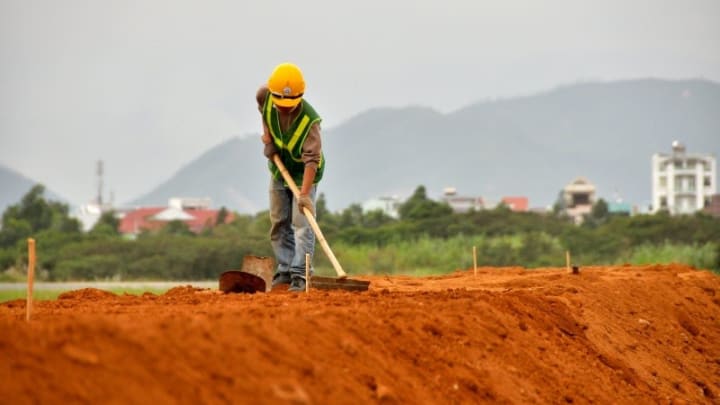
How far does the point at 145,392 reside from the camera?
5789mm

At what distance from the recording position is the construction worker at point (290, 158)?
12.0 metres

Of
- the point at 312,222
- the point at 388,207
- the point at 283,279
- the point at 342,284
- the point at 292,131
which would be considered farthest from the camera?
the point at 388,207

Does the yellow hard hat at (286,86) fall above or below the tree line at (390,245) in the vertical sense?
above

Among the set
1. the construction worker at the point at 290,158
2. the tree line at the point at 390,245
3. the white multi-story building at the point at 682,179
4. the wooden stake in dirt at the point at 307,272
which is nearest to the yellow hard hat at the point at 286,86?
the construction worker at the point at 290,158

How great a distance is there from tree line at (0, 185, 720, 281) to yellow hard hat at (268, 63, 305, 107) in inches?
643

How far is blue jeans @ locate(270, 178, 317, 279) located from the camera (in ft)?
40.3

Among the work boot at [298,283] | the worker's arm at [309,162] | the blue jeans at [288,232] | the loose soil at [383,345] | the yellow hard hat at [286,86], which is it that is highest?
the yellow hard hat at [286,86]

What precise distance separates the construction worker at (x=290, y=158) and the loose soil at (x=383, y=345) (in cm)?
100

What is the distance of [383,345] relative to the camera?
8094 mm

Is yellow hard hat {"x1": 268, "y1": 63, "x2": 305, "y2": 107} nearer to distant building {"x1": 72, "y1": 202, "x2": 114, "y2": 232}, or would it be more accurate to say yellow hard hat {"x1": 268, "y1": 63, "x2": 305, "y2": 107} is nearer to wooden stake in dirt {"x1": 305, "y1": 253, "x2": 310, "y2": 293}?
wooden stake in dirt {"x1": 305, "y1": 253, "x2": 310, "y2": 293}

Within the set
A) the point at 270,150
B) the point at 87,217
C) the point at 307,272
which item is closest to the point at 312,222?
the point at 307,272

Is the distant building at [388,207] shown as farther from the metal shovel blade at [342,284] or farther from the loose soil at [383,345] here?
the metal shovel blade at [342,284]

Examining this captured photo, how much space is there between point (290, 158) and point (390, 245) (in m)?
23.6

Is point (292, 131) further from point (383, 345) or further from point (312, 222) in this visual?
point (383, 345)
